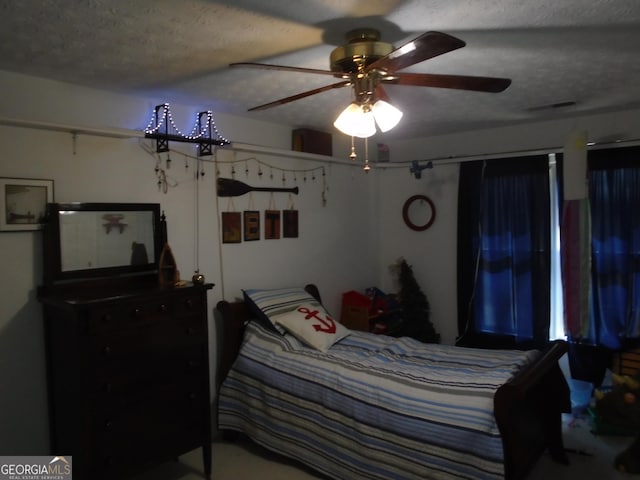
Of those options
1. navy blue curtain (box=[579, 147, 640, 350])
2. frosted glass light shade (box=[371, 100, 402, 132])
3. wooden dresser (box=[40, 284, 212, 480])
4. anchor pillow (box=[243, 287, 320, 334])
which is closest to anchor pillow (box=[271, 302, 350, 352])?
anchor pillow (box=[243, 287, 320, 334])

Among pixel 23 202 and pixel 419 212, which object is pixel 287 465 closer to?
pixel 23 202

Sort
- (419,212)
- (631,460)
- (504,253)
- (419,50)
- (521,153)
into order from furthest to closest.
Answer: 1. (419,212)
2. (504,253)
3. (521,153)
4. (631,460)
5. (419,50)

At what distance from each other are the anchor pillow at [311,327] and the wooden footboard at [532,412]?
118 centimetres

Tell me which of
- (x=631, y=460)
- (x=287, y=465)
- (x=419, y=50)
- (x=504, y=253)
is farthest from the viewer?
(x=504, y=253)

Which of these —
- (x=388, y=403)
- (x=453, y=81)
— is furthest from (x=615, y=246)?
(x=453, y=81)

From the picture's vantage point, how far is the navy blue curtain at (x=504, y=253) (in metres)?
3.73

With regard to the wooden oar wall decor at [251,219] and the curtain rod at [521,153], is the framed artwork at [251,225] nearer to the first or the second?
the wooden oar wall decor at [251,219]

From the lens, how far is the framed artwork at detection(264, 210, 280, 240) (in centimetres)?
356

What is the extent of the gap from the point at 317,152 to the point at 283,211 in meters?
0.58

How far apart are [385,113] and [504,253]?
2.46 m

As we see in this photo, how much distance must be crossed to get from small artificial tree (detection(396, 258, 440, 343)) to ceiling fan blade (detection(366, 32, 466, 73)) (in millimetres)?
→ 2782

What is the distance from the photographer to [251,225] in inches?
135

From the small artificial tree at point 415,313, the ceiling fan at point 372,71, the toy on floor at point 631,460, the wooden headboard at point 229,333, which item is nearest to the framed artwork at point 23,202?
the wooden headboard at point 229,333

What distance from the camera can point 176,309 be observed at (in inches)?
98.9
